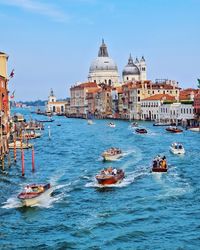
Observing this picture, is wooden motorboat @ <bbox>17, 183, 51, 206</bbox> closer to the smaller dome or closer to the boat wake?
the boat wake

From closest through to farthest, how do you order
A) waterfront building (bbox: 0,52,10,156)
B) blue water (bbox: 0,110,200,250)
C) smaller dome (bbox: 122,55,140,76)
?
1. blue water (bbox: 0,110,200,250)
2. waterfront building (bbox: 0,52,10,156)
3. smaller dome (bbox: 122,55,140,76)

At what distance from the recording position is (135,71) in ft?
616

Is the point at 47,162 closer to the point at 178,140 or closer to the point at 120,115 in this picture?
the point at 178,140

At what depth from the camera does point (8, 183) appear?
3838 centimetres

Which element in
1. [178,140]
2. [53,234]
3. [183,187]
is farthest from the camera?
[178,140]

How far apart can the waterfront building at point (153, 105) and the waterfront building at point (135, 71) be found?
54880 millimetres

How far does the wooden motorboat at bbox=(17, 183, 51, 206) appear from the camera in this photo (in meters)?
31.0

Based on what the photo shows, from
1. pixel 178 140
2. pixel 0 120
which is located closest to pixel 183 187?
pixel 0 120

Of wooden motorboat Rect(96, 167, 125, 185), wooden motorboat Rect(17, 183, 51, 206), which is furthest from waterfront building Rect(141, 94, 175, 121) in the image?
wooden motorboat Rect(17, 183, 51, 206)

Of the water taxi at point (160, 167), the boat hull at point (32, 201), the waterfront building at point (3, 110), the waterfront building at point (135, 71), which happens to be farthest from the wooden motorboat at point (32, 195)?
the waterfront building at point (135, 71)

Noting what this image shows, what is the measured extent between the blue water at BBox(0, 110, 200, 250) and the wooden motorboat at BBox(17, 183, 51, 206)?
0.34m

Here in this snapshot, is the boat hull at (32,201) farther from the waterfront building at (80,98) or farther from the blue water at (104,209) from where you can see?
the waterfront building at (80,98)

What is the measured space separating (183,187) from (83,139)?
43.3m

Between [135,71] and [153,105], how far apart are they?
64.3m
